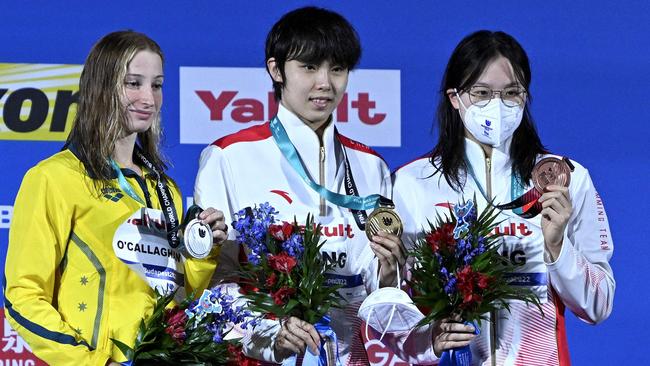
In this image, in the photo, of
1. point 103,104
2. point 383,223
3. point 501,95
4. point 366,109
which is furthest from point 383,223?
point 366,109

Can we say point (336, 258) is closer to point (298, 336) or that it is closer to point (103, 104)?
point (298, 336)

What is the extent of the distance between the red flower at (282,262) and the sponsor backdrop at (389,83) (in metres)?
1.32

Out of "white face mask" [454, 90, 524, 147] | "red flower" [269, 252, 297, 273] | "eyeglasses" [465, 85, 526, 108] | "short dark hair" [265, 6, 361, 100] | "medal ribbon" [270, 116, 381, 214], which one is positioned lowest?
"red flower" [269, 252, 297, 273]

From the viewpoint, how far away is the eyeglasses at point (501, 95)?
3.19m

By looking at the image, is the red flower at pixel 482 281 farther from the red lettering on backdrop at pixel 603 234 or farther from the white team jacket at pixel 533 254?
the red lettering on backdrop at pixel 603 234

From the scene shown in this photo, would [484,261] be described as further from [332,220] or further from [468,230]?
[332,220]

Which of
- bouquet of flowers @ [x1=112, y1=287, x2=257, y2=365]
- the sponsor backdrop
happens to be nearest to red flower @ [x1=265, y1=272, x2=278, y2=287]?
bouquet of flowers @ [x1=112, y1=287, x2=257, y2=365]

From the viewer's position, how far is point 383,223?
9.73 ft

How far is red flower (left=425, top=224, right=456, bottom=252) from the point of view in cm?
287

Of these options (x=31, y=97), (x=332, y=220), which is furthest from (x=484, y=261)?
(x=31, y=97)

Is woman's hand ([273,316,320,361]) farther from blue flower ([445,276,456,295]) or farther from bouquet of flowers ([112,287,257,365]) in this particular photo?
blue flower ([445,276,456,295])

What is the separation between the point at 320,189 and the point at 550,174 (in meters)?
0.61

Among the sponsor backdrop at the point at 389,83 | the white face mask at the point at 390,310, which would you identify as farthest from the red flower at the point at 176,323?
the sponsor backdrop at the point at 389,83

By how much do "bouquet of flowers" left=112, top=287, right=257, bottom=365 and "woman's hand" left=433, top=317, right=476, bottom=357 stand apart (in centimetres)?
52
